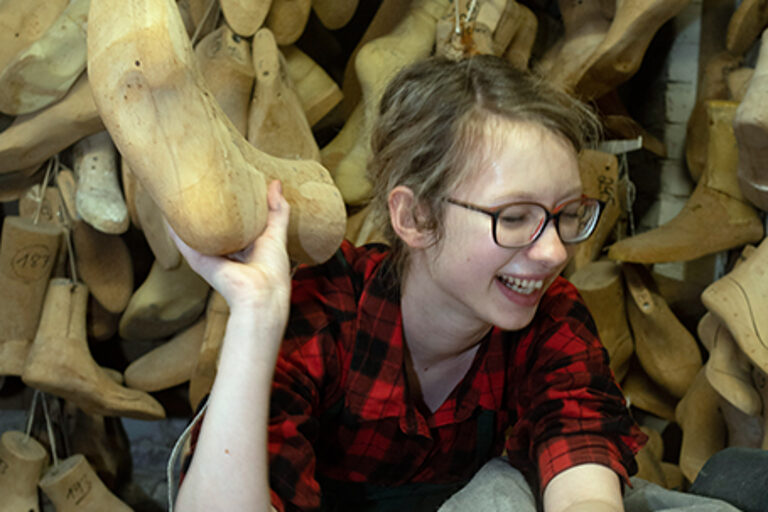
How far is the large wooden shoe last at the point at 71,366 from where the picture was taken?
1.20m

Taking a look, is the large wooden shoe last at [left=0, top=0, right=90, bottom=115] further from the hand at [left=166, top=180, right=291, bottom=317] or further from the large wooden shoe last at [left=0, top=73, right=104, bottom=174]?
the hand at [left=166, top=180, right=291, bottom=317]

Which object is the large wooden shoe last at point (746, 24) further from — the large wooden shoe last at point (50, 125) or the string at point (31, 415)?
the string at point (31, 415)

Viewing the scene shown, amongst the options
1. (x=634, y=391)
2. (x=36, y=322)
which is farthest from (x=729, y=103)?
(x=36, y=322)

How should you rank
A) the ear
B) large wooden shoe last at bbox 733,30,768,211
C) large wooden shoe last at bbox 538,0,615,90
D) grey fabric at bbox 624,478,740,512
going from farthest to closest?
large wooden shoe last at bbox 538,0,615,90
large wooden shoe last at bbox 733,30,768,211
the ear
grey fabric at bbox 624,478,740,512

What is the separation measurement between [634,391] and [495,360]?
77 centimetres

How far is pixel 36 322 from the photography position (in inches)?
50.0

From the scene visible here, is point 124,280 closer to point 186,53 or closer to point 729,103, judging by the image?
point 186,53

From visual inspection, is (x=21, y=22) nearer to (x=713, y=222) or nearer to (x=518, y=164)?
(x=518, y=164)

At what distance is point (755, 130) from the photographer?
1014 millimetres

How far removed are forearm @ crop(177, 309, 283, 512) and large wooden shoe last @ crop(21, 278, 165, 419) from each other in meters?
0.69

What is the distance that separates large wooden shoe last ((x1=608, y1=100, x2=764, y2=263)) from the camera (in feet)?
4.11

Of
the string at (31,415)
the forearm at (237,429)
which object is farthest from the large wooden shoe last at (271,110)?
the string at (31,415)

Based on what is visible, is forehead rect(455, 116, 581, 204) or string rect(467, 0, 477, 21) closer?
forehead rect(455, 116, 581, 204)

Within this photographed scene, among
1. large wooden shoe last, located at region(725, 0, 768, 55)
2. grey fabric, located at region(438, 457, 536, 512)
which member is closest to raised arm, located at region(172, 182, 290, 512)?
grey fabric, located at region(438, 457, 536, 512)
